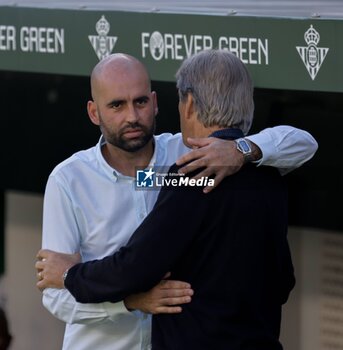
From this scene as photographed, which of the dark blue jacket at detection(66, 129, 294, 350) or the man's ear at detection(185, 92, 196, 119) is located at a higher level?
the man's ear at detection(185, 92, 196, 119)

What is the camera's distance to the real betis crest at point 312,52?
3.37 m

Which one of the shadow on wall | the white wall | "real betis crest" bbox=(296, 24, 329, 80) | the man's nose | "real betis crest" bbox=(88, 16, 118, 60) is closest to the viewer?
→ the man's nose

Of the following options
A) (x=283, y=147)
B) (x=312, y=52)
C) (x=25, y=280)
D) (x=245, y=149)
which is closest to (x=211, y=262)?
(x=245, y=149)

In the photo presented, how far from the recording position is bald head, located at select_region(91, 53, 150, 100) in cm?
313

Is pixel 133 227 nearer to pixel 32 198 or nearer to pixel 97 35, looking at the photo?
pixel 97 35

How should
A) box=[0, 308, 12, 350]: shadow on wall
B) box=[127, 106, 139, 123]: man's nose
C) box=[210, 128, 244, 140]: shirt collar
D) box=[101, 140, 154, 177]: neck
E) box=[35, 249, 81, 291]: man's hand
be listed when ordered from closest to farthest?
box=[210, 128, 244, 140]: shirt collar < box=[35, 249, 81, 291]: man's hand < box=[127, 106, 139, 123]: man's nose < box=[101, 140, 154, 177]: neck < box=[0, 308, 12, 350]: shadow on wall

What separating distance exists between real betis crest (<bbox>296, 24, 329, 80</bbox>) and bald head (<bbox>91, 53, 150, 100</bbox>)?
0.53m

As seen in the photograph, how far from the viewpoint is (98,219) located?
10.2ft

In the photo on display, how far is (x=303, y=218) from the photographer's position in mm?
5125

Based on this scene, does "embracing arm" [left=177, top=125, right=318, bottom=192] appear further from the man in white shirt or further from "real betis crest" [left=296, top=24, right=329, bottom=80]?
"real betis crest" [left=296, top=24, right=329, bottom=80]

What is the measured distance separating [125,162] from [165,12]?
2.42 feet

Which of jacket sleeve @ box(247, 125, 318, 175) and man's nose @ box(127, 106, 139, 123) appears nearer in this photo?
jacket sleeve @ box(247, 125, 318, 175)

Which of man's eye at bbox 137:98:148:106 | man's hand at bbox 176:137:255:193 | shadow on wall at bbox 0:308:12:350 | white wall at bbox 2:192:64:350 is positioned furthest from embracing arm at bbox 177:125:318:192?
white wall at bbox 2:192:64:350

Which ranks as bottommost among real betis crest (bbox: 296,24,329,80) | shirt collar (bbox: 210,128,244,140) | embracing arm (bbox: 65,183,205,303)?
embracing arm (bbox: 65,183,205,303)
